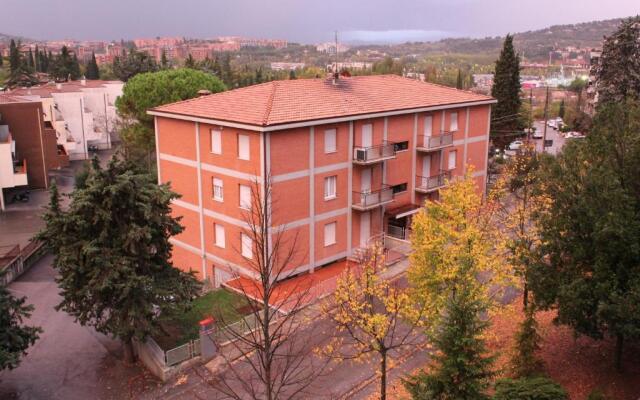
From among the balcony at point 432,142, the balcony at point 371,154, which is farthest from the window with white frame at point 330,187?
the balcony at point 432,142

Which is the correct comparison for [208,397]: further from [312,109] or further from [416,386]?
[312,109]

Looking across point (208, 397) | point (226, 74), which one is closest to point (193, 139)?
→ point (208, 397)

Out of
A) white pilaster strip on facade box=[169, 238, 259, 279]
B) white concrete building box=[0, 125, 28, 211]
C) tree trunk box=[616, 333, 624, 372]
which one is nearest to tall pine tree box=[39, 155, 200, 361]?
white pilaster strip on facade box=[169, 238, 259, 279]

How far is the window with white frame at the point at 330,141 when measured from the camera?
95.1 ft

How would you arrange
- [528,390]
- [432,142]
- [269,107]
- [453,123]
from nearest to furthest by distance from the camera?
[528,390] < [269,107] < [432,142] < [453,123]

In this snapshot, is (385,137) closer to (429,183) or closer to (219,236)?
(429,183)

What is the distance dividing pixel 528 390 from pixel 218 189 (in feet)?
62.9

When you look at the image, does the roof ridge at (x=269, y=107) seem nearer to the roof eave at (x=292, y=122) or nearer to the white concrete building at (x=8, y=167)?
the roof eave at (x=292, y=122)

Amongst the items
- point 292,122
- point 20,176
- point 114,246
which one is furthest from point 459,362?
point 20,176

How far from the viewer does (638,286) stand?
50.1ft

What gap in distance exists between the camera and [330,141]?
2927cm

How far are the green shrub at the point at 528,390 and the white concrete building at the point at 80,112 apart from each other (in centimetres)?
6071

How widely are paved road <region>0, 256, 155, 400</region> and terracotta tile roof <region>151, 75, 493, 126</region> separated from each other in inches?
475

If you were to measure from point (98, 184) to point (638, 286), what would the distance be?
17.8 metres
